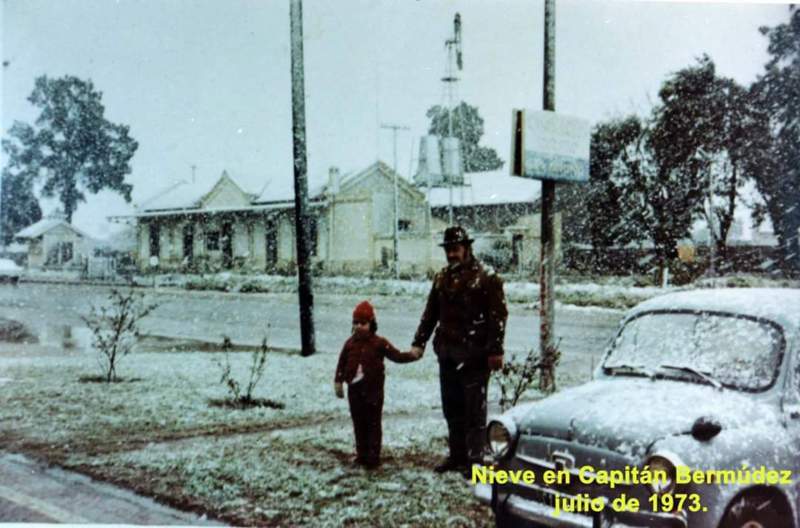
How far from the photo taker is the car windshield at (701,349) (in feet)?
11.4

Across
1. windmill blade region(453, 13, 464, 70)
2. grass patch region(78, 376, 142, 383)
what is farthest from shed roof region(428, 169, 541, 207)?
grass patch region(78, 376, 142, 383)

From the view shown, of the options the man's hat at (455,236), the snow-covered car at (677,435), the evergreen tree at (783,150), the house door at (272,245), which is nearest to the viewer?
the snow-covered car at (677,435)

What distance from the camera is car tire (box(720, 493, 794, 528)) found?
10.5ft

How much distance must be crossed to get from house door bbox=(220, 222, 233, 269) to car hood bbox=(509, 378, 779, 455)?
2.82 metres

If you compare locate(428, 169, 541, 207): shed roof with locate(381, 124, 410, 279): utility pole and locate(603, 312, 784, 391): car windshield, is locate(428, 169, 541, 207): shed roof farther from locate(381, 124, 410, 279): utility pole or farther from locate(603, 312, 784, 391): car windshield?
locate(603, 312, 784, 391): car windshield

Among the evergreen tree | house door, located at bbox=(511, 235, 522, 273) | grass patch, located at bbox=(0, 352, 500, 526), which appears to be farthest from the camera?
house door, located at bbox=(511, 235, 522, 273)

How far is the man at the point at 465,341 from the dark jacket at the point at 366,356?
0.17m

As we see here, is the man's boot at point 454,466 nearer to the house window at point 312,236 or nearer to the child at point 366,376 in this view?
the child at point 366,376

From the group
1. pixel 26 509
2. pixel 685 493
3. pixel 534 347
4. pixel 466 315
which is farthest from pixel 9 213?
pixel 685 493

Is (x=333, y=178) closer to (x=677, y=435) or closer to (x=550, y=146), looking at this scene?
(x=550, y=146)

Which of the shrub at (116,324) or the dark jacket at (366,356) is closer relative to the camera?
the dark jacket at (366,356)

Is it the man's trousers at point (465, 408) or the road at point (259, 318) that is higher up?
the road at point (259, 318)

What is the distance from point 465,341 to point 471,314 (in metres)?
0.16

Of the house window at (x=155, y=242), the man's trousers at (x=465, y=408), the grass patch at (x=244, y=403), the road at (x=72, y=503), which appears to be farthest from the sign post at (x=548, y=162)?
the house window at (x=155, y=242)
